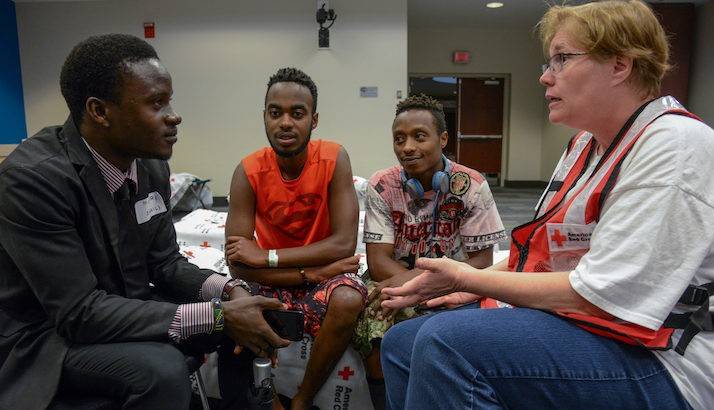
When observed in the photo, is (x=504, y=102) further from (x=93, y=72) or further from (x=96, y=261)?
(x=96, y=261)

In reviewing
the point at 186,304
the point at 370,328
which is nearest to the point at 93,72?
the point at 186,304

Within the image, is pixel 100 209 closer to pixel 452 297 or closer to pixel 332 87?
pixel 452 297

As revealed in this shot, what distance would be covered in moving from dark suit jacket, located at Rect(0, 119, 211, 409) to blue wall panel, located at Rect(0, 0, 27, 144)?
5.69 metres

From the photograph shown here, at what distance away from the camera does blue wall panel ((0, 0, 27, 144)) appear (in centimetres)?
540

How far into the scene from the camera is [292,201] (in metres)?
1.66

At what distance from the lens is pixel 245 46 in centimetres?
542

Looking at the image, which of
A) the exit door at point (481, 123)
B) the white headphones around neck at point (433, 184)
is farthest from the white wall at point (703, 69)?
the white headphones around neck at point (433, 184)

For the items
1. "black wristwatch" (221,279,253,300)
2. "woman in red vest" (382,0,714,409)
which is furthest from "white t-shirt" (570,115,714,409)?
"black wristwatch" (221,279,253,300)

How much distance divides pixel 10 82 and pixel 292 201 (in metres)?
5.67

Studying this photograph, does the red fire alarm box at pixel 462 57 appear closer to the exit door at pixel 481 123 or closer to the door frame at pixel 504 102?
the door frame at pixel 504 102

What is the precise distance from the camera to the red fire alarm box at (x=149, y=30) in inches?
212

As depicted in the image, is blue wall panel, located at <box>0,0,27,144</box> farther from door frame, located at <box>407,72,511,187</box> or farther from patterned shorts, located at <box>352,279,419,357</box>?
patterned shorts, located at <box>352,279,419,357</box>

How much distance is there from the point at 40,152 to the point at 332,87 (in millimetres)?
4589

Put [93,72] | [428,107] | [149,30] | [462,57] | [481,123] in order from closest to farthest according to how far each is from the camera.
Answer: [93,72], [428,107], [149,30], [462,57], [481,123]
